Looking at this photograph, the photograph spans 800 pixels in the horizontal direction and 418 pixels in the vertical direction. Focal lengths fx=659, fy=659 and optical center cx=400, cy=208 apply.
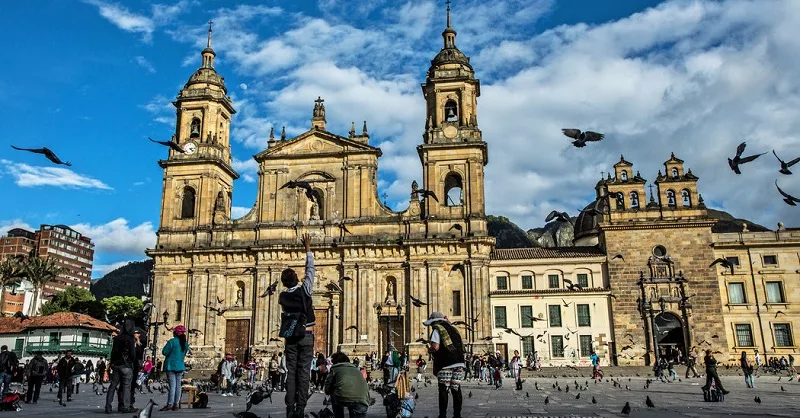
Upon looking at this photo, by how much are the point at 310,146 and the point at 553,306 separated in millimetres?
19119

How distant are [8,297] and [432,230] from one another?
7614 cm

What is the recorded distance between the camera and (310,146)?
4459 cm

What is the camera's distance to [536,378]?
32531mm

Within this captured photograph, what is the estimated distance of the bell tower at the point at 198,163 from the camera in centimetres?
4538

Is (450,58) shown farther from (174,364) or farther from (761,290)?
(174,364)

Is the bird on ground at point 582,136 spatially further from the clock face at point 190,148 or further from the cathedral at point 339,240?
the clock face at point 190,148

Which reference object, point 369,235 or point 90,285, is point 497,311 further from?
point 90,285

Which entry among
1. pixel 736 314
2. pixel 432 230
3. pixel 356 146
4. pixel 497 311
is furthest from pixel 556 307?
pixel 356 146

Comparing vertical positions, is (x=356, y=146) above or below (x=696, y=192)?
above

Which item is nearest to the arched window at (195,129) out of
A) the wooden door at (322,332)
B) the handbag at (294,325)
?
the wooden door at (322,332)

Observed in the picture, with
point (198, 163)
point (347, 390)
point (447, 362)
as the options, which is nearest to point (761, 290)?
point (198, 163)

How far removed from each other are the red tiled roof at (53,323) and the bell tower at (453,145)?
28.8m

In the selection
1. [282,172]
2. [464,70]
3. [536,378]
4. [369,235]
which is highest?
[464,70]

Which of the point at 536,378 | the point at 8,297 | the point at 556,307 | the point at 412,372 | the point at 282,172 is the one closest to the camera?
the point at 536,378
